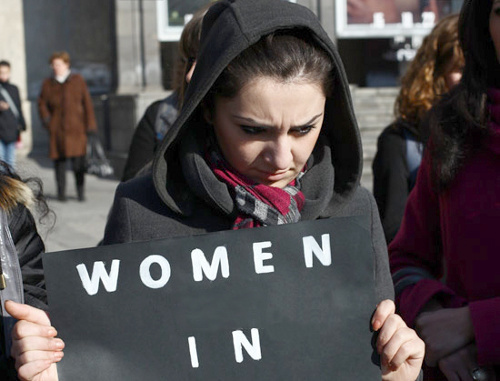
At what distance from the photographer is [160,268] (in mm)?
1728

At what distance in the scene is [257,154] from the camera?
1.85m

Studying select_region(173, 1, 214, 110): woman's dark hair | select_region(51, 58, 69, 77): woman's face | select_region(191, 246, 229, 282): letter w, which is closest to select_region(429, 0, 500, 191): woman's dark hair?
select_region(191, 246, 229, 282): letter w

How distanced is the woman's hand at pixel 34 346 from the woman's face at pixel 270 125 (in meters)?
0.56

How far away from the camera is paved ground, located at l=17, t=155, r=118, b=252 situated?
311 inches

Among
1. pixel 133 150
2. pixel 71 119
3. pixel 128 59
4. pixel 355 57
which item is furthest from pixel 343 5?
pixel 133 150

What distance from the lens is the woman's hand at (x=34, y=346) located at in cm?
164

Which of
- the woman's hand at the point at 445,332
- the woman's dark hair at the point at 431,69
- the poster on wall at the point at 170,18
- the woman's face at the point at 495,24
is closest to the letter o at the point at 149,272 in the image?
the woman's hand at the point at 445,332

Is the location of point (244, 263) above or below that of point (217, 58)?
below

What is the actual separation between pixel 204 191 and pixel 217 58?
0.98ft

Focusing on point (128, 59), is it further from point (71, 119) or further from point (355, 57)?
point (355, 57)

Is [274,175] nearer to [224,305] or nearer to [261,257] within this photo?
[261,257]

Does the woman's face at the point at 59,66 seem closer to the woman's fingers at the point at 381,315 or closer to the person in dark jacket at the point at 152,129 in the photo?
the person in dark jacket at the point at 152,129

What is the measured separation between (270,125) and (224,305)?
39cm

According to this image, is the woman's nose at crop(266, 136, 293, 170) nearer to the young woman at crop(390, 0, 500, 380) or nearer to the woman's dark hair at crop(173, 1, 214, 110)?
the young woman at crop(390, 0, 500, 380)
